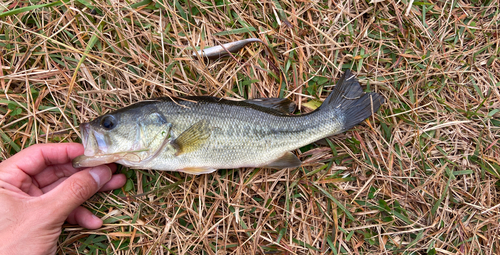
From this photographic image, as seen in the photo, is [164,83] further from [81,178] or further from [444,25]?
[444,25]

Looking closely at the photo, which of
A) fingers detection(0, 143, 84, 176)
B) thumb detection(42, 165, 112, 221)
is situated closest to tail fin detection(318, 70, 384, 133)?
thumb detection(42, 165, 112, 221)

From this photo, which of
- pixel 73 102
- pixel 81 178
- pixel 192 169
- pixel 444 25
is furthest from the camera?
pixel 444 25

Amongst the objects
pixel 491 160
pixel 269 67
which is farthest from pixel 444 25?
pixel 269 67

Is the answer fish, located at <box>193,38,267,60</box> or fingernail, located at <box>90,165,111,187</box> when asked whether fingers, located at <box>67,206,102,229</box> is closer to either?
fingernail, located at <box>90,165,111,187</box>

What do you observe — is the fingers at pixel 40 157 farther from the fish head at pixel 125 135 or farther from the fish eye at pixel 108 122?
the fish eye at pixel 108 122

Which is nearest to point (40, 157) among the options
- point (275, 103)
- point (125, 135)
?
point (125, 135)

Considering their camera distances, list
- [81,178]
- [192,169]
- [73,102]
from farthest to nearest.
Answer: [73,102] → [192,169] → [81,178]

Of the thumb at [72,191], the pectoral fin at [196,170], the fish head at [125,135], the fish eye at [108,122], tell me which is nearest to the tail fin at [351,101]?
the pectoral fin at [196,170]
